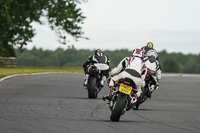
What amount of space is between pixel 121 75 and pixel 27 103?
17.6 ft

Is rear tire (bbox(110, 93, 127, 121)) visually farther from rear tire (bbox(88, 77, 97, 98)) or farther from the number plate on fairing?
rear tire (bbox(88, 77, 97, 98))

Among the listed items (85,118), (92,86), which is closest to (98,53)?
(92,86)

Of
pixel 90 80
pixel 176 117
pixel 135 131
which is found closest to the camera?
pixel 135 131

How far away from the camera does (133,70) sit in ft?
43.9

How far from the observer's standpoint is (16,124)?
12102 mm

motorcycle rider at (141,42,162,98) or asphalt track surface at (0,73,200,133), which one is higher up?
motorcycle rider at (141,42,162,98)

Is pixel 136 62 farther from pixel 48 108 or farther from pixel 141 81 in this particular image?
pixel 48 108

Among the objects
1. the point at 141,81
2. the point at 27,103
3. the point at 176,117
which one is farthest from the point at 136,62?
the point at 27,103

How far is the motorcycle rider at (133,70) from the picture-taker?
13.3m

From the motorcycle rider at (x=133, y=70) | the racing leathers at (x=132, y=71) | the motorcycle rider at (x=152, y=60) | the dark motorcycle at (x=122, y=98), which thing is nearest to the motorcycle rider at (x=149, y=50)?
the motorcycle rider at (x=152, y=60)

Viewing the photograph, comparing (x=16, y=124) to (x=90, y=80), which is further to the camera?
(x=90, y=80)

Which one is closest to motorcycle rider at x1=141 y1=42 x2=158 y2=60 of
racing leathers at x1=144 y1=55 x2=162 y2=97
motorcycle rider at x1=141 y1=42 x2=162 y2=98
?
motorcycle rider at x1=141 y1=42 x2=162 y2=98

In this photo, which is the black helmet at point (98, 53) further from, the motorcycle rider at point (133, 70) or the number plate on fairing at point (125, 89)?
the number plate on fairing at point (125, 89)

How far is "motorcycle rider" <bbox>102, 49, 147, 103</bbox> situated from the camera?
13.3m
